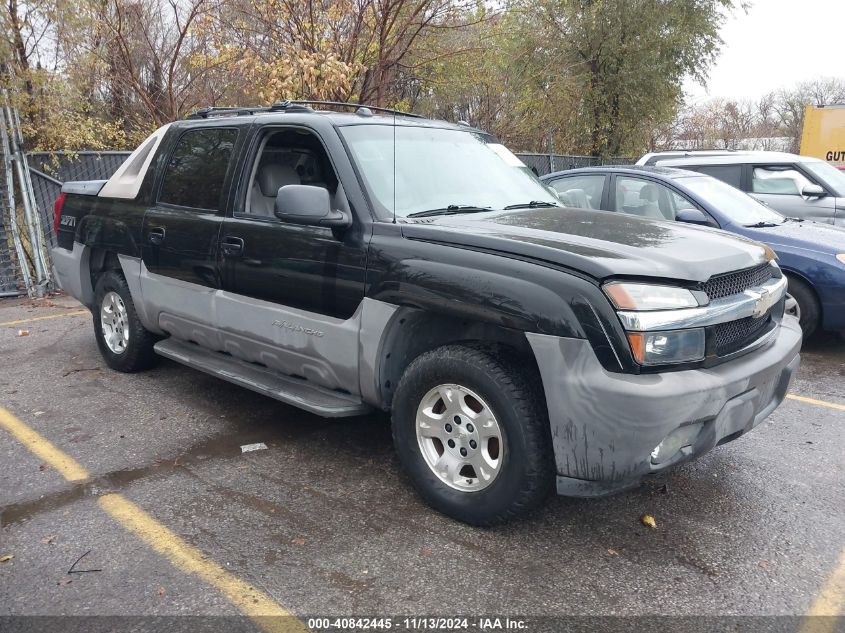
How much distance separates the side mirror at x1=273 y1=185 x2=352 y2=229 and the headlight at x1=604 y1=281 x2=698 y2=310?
4.77ft

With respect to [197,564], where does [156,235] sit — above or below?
above

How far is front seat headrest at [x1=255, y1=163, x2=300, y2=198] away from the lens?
4.35 m

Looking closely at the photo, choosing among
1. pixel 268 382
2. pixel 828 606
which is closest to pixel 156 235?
pixel 268 382

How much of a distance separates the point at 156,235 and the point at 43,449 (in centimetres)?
153

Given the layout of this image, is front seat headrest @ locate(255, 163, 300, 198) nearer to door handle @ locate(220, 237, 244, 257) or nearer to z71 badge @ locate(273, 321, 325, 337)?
door handle @ locate(220, 237, 244, 257)

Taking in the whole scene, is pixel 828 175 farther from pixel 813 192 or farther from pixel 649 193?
pixel 649 193

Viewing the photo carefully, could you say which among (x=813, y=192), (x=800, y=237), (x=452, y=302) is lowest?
(x=800, y=237)

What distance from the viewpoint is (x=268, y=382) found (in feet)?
13.5

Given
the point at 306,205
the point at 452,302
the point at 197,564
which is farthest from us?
the point at 306,205

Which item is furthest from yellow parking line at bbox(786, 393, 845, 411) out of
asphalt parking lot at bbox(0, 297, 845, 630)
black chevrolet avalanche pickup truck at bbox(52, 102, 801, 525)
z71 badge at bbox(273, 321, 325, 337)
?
z71 badge at bbox(273, 321, 325, 337)

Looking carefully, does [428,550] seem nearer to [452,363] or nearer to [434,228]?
[452,363]

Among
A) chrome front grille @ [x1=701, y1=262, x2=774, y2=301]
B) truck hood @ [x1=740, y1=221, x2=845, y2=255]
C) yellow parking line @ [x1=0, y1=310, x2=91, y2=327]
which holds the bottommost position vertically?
yellow parking line @ [x1=0, y1=310, x2=91, y2=327]

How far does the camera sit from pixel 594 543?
3.18 metres

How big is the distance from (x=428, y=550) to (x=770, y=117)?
48.4 metres
